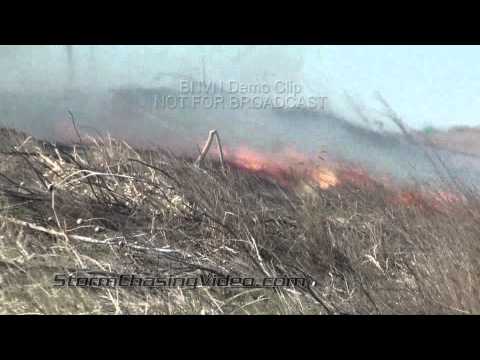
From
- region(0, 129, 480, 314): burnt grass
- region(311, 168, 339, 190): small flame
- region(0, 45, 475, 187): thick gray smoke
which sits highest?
region(0, 45, 475, 187): thick gray smoke

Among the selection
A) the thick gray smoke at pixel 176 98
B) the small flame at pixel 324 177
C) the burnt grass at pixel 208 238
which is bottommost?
the burnt grass at pixel 208 238

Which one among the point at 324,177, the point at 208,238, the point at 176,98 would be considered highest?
the point at 176,98

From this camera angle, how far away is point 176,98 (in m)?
4.41

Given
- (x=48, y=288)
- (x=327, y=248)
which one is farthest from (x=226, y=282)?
(x=48, y=288)

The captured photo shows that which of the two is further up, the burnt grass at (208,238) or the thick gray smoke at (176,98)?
the thick gray smoke at (176,98)

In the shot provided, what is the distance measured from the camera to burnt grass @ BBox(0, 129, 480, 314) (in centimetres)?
434

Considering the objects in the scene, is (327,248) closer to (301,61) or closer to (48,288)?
(301,61)

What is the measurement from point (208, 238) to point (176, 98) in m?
0.74

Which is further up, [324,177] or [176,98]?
[176,98]

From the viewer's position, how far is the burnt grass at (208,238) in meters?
4.34

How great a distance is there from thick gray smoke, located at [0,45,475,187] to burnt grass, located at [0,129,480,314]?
0.13m

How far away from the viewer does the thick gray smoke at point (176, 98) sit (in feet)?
14.4

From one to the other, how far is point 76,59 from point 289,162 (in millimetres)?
1226

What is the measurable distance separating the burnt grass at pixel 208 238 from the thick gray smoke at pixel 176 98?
133mm
